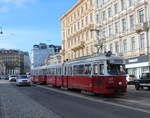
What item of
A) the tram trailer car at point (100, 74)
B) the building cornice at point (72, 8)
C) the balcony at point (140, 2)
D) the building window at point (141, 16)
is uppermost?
the building cornice at point (72, 8)

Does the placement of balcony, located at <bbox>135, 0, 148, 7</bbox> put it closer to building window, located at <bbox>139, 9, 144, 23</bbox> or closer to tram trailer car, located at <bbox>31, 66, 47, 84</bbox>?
building window, located at <bbox>139, 9, 144, 23</bbox>

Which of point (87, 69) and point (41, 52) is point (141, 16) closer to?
point (87, 69)

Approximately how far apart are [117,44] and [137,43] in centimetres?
808

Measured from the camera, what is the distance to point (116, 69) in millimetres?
21984

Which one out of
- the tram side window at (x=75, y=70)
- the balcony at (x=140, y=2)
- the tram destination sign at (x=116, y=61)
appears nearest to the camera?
the tram destination sign at (x=116, y=61)

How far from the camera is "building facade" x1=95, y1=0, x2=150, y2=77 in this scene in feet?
157

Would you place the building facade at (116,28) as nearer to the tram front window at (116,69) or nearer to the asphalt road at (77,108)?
the tram front window at (116,69)

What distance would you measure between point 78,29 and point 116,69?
60.5m

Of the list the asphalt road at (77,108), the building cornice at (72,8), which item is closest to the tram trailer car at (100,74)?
the asphalt road at (77,108)

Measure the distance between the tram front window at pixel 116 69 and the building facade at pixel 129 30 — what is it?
26007mm

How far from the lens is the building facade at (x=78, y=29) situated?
236 feet

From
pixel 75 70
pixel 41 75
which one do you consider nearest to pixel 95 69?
pixel 75 70

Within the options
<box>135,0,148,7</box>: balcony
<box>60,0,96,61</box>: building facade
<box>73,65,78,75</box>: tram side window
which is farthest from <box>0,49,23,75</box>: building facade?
<box>73,65,78,75</box>: tram side window

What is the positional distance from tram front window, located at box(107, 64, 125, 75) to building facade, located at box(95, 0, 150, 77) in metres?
26.0
